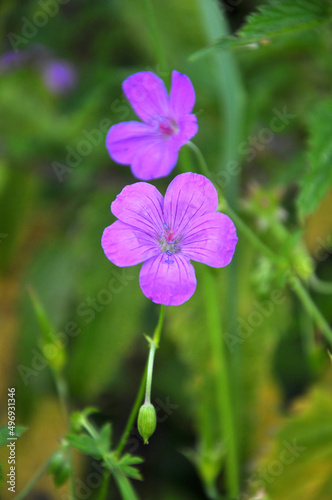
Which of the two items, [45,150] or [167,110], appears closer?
[167,110]

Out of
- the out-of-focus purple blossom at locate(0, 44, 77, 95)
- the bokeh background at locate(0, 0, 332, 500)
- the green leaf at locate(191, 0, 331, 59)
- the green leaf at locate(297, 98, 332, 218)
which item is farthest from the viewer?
the out-of-focus purple blossom at locate(0, 44, 77, 95)

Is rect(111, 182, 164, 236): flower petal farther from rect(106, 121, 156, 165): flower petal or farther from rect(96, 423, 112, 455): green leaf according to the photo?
rect(96, 423, 112, 455): green leaf

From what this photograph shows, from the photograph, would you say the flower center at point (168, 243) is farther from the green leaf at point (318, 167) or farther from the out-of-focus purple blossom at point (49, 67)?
the out-of-focus purple blossom at point (49, 67)

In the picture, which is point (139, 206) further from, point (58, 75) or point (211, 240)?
point (58, 75)

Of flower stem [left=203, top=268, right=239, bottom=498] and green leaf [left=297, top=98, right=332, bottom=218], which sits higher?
green leaf [left=297, top=98, right=332, bottom=218]

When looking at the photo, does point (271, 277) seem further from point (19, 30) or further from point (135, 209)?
point (19, 30)

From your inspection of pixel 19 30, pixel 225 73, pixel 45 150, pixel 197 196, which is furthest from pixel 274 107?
pixel 197 196

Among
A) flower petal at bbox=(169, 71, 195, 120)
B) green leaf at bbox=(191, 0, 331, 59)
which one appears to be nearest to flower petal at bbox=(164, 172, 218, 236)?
flower petal at bbox=(169, 71, 195, 120)

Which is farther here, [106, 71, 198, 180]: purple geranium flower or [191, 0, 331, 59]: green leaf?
[191, 0, 331, 59]: green leaf
